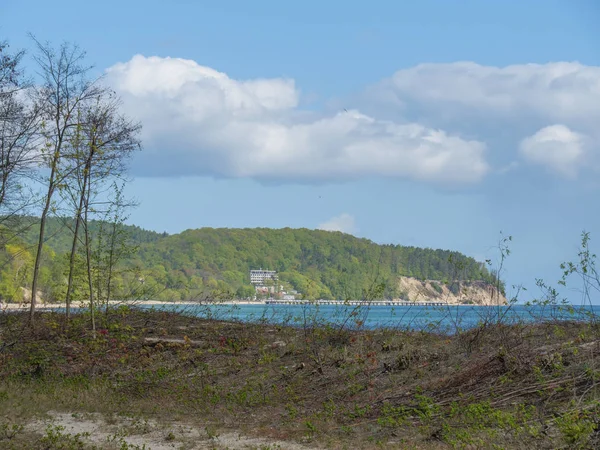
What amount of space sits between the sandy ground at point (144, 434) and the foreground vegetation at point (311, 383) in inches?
2.6

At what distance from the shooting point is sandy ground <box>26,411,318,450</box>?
9.24 metres

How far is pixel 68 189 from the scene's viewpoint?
56.2ft

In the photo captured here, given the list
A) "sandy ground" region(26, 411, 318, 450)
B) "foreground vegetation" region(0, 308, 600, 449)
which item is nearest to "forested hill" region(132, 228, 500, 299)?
"foreground vegetation" region(0, 308, 600, 449)

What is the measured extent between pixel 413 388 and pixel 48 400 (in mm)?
6267

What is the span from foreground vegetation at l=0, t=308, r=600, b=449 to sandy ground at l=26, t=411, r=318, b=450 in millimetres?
65

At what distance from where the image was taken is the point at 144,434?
9.98m

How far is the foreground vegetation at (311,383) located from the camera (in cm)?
943

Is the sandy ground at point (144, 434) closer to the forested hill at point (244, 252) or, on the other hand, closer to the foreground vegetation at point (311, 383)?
the foreground vegetation at point (311, 383)

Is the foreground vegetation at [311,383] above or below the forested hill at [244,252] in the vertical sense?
below

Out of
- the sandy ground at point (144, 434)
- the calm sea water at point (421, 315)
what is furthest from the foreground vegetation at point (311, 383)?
the calm sea water at point (421, 315)

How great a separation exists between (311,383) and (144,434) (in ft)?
13.3

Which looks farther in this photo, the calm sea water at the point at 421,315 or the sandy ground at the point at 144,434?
the calm sea water at the point at 421,315

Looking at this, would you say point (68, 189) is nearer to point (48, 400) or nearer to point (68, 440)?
point (48, 400)

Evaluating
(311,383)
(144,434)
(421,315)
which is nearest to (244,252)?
(421,315)
